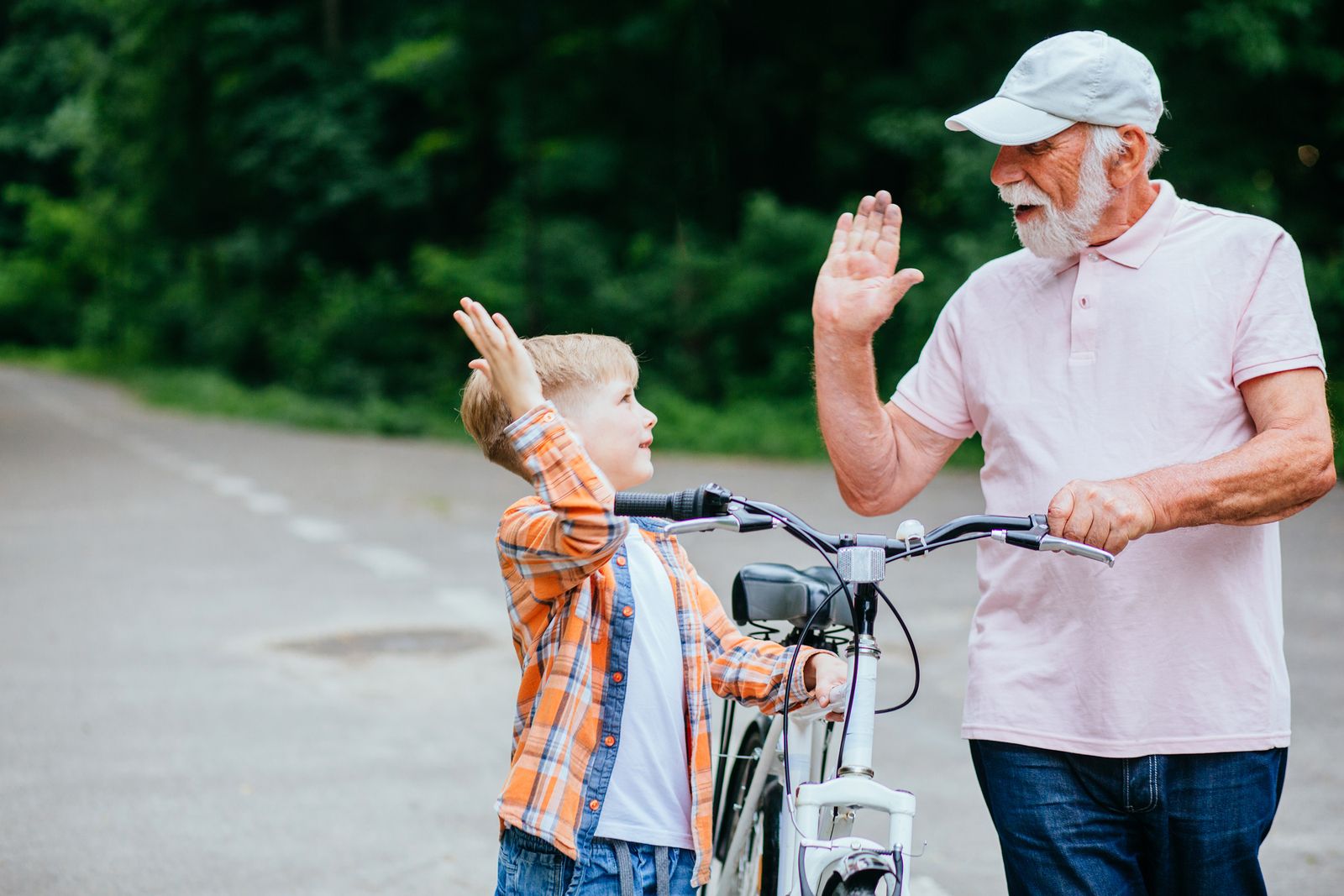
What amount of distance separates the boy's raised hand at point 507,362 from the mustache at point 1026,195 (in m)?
0.89

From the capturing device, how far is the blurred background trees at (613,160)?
17297mm

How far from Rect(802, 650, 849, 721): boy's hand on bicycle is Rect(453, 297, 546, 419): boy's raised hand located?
0.71 m

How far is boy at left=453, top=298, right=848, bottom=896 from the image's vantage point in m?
2.59

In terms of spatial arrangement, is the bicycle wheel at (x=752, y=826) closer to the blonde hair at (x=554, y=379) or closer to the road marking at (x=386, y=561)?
the blonde hair at (x=554, y=379)

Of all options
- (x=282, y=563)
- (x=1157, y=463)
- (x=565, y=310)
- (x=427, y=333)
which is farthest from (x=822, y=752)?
(x=427, y=333)

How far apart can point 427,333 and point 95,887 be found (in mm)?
22714

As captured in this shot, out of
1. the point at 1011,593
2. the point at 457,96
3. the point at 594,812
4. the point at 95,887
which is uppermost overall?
the point at 457,96

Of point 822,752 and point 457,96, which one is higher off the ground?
point 457,96

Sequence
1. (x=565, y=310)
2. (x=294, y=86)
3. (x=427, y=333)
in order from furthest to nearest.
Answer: (x=294, y=86) → (x=427, y=333) → (x=565, y=310)

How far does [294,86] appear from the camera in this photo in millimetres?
29672

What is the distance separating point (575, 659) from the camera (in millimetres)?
2621

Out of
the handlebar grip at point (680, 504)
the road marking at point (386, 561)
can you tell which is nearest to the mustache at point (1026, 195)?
the handlebar grip at point (680, 504)

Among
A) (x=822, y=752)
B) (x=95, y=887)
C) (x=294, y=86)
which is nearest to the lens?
(x=822, y=752)

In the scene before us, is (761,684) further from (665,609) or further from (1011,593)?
(1011,593)
